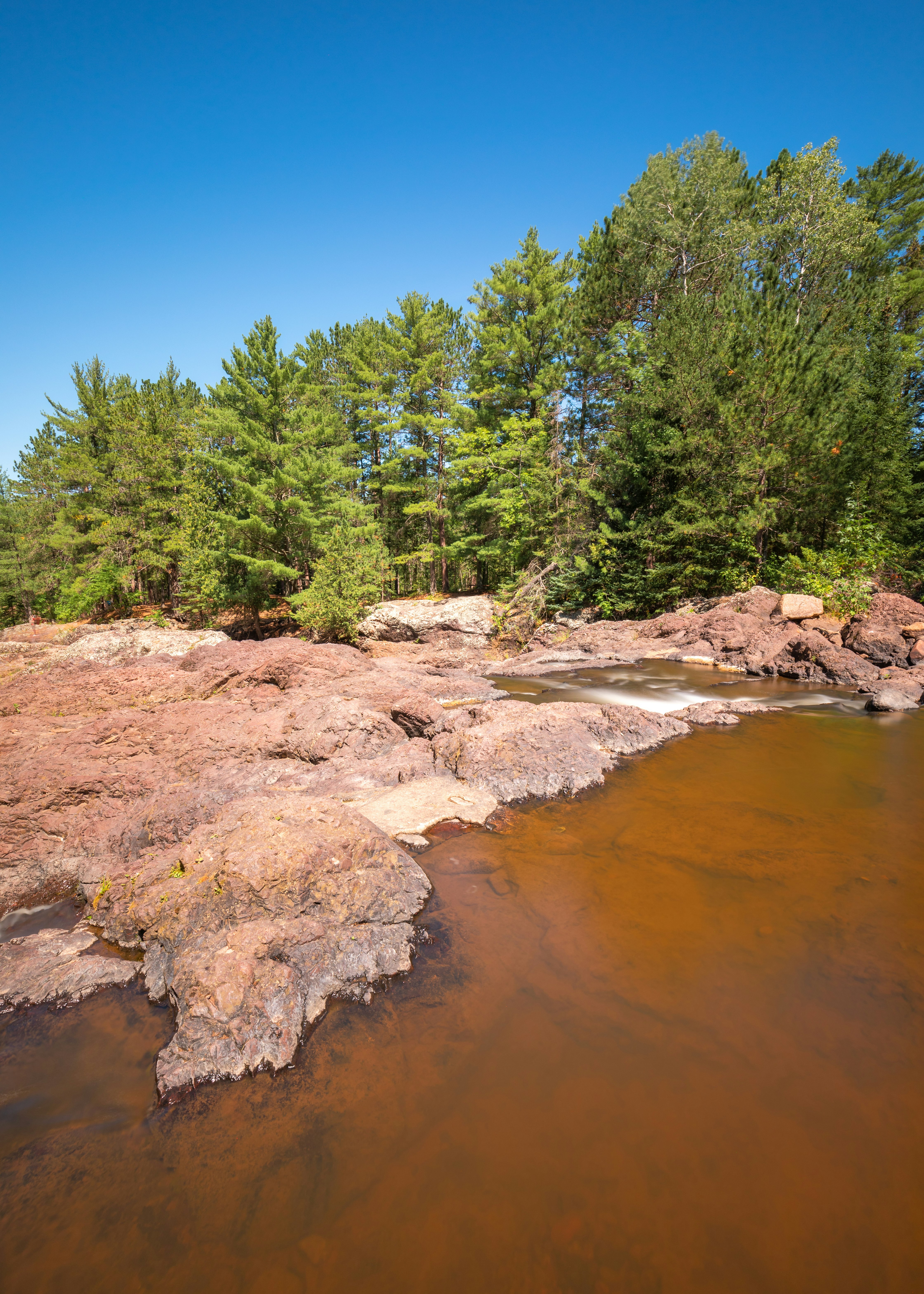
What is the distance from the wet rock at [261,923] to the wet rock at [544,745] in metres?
2.07

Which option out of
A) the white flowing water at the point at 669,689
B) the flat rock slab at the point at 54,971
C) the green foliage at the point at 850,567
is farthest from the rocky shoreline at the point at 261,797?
the green foliage at the point at 850,567

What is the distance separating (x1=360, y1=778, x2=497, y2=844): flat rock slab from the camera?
5.17 meters

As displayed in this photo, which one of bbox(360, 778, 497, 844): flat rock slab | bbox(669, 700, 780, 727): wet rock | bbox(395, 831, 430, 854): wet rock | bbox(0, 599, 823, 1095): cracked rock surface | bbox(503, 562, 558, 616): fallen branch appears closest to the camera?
bbox(0, 599, 823, 1095): cracked rock surface

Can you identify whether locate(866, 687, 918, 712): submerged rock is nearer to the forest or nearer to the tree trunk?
the forest

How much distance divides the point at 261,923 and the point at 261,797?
1855 millimetres

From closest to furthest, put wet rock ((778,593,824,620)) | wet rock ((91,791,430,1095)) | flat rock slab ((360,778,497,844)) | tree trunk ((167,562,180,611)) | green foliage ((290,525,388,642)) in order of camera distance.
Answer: wet rock ((91,791,430,1095)) < flat rock slab ((360,778,497,844)) < wet rock ((778,593,824,620)) < green foliage ((290,525,388,642)) < tree trunk ((167,562,180,611))

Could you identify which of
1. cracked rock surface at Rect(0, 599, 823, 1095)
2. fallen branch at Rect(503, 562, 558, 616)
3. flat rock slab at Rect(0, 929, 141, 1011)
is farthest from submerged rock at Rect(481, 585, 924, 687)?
flat rock slab at Rect(0, 929, 141, 1011)

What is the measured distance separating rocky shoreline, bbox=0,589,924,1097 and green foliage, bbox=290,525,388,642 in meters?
6.48

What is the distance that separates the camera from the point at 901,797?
6031 millimetres

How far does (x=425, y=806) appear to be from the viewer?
5.52 meters

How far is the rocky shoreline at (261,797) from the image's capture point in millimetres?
3258

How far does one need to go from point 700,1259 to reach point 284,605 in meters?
25.0

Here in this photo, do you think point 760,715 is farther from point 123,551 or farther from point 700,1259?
point 123,551

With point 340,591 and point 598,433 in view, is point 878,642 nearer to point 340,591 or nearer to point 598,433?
point 598,433
